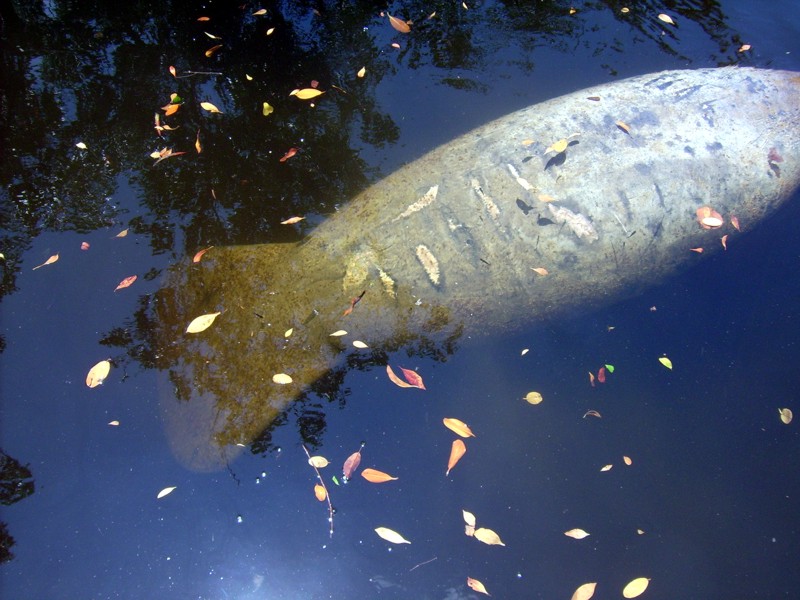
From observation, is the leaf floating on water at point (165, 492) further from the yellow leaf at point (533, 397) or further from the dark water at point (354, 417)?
the yellow leaf at point (533, 397)

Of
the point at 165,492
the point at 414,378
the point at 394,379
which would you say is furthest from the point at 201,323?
the point at 414,378

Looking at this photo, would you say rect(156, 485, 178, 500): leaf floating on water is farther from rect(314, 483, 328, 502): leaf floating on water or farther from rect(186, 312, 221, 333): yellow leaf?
rect(186, 312, 221, 333): yellow leaf

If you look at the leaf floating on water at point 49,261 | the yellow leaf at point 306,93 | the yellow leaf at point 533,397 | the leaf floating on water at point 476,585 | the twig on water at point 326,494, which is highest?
the yellow leaf at point 306,93

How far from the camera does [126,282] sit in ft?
11.1

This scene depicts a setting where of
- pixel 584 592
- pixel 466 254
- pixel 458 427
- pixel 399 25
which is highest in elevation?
pixel 399 25

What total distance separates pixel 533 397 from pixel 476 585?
1.06 metres

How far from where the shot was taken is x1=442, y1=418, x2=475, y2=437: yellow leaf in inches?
116

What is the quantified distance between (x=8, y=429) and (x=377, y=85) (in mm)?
3772

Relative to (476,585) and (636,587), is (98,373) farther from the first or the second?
(636,587)

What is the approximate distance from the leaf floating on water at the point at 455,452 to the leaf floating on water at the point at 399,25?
4194 millimetres

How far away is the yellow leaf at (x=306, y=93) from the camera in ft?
14.9

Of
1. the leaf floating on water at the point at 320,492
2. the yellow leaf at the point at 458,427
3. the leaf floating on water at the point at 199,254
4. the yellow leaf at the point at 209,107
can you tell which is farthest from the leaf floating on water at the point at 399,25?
the leaf floating on water at the point at 320,492

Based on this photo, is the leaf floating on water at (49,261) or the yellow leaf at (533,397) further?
the leaf floating on water at (49,261)

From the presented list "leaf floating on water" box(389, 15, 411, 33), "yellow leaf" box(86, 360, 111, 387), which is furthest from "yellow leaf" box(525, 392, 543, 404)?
"leaf floating on water" box(389, 15, 411, 33)
